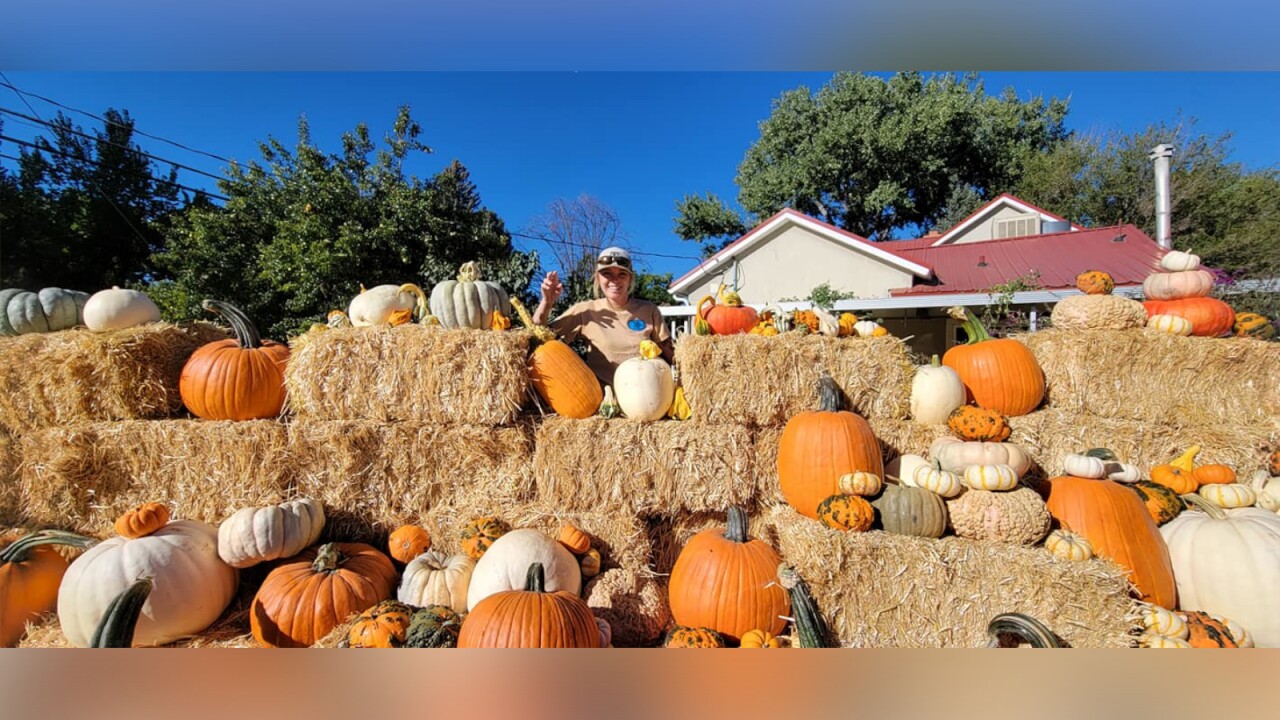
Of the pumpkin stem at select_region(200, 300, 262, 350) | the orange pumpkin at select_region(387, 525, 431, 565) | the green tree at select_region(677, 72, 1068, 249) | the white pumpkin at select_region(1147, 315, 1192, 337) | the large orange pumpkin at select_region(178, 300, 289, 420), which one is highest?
the green tree at select_region(677, 72, 1068, 249)

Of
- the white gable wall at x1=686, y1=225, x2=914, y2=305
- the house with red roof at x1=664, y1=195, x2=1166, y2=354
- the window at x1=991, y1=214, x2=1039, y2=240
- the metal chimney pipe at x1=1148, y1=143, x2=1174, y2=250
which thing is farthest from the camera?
the window at x1=991, y1=214, x2=1039, y2=240

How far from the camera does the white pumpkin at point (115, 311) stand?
2490 mm

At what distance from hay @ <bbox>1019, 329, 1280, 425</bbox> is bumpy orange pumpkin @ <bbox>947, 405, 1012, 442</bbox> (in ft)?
2.21

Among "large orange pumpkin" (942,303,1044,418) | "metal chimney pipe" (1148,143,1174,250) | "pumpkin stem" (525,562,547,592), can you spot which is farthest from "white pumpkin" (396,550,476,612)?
"metal chimney pipe" (1148,143,1174,250)

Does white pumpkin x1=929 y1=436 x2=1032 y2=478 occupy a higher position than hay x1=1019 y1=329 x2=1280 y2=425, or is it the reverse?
hay x1=1019 y1=329 x2=1280 y2=425

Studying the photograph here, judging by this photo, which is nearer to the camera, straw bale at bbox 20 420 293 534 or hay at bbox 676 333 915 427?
straw bale at bbox 20 420 293 534

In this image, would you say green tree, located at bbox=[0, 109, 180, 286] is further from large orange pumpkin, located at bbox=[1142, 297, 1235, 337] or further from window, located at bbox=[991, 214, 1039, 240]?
window, located at bbox=[991, 214, 1039, 240]

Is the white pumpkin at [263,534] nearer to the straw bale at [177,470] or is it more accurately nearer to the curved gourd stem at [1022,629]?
the straw bale at [177,470]

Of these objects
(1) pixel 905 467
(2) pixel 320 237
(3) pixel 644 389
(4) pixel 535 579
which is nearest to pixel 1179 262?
(1) pixel 905 467

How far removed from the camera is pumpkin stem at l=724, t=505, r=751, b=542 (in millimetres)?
2264

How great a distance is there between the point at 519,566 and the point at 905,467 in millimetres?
1892

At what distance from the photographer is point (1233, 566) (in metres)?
1.90

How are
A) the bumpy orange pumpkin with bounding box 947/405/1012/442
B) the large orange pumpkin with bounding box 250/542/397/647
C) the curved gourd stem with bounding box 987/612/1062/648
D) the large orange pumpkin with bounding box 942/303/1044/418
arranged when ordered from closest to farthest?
the curved gourd stem with bounding box 987/612/1062/648, the large orange pumpkin with bounding box 250/542/397/647, the bumpy orange pumpkin with bounding box 947/405/1012/442, the large orange pumpkin with bounding box 942/303/1044/418

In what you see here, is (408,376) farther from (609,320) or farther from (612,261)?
(612,261)
